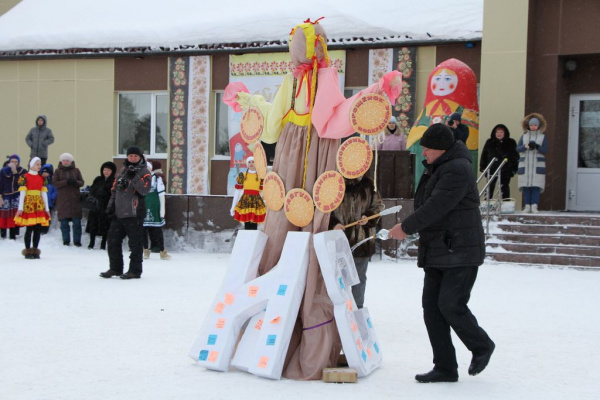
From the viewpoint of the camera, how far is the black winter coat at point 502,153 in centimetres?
1362

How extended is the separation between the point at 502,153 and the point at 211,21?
7389mm

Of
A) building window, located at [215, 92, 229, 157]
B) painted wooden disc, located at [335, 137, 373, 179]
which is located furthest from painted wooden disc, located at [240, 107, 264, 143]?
building window, located at [215, 92, 229, 157]

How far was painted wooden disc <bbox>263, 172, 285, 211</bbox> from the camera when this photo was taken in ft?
19.2

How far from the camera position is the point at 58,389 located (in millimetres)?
5055

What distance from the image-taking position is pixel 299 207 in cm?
577

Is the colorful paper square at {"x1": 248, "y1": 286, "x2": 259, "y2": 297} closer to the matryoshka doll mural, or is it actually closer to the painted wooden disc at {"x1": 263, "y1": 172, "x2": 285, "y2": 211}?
the painted wooden disc at {"x1": 263, "y1": 172, "x2": 285, "y2": 211}

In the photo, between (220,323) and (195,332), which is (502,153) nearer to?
(195,332)

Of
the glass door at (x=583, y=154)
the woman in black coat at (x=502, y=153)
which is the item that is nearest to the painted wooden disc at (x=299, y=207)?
the woman in black coat at (x=502, y=153)

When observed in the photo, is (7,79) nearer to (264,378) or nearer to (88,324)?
(88,324)

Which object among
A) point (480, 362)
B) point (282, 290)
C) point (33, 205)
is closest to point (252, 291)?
point (282, 290)

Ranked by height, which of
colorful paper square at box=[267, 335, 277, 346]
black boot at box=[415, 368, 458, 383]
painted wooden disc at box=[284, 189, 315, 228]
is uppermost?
painted wooden disc at box=[284, 189, 315, 228]

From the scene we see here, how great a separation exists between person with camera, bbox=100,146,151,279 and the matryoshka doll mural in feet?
16.9

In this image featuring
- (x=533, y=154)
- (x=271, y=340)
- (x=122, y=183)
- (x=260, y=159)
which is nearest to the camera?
(x=271, y=340)

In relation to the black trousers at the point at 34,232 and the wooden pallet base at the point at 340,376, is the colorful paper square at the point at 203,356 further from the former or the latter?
the black trousers at the point at 34,232
